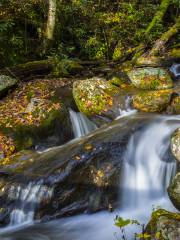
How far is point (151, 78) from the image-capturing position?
10023 millimetres

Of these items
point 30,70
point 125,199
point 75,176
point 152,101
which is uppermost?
point 30,70

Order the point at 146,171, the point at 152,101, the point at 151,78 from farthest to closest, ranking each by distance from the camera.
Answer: the point at 151,78
the point at 152,101
the point at 146,171

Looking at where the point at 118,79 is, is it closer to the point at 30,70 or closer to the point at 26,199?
the point at 30,70

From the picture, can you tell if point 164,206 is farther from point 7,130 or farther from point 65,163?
point 7,130

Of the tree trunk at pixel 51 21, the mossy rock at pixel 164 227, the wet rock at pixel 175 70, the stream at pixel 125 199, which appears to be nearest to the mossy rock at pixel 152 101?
the stream at pixel 125 199

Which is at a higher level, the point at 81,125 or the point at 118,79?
the point at 118,79

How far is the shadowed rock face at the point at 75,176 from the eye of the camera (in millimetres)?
6168

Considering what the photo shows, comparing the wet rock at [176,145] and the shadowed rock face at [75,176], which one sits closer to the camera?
the wet rock at [176,145]

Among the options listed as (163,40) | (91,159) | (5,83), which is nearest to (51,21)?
(5,83)

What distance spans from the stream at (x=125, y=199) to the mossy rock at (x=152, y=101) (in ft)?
3.88

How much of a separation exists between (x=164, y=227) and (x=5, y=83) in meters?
6.87

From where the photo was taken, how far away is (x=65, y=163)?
6.68 m

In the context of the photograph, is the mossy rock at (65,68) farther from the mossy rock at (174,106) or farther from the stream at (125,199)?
the stream at (125,199)

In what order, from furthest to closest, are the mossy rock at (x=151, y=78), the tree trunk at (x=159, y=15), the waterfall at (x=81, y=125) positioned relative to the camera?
the tree trunk at (x=159, y=15)
the mossy rock at (x=151, y=78)
the waterfall at (x=81, y=125)
